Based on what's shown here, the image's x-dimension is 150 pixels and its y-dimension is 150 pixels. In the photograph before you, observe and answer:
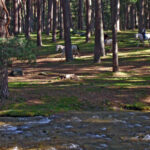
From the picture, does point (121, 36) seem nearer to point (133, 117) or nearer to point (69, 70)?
point (69, 70)

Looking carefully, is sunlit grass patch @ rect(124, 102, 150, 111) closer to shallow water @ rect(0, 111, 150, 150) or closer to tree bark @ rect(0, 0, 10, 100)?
shallow water @ rect(0, 111, 150, 150)

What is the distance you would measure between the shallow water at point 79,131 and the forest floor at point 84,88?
1472mm

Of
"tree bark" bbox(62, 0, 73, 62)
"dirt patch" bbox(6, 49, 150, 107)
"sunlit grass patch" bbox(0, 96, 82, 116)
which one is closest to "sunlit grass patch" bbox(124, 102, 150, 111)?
"dirt patch" bbox(6, 49, 150, 107)

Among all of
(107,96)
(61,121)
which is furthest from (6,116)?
(107,96)

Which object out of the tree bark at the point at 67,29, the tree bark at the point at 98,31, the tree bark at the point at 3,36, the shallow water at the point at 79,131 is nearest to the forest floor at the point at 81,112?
the shallow water at the point at 79,131

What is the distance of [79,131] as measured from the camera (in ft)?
38.4

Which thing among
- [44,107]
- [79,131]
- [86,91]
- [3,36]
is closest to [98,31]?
[86,91]

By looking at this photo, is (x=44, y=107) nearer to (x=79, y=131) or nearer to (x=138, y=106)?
(x=79, y=131)

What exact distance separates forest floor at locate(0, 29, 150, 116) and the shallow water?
1.47 m

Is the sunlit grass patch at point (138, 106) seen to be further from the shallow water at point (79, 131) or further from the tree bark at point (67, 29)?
the tree bark at point (67, 29)

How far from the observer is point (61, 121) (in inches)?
527

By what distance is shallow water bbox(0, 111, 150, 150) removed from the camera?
999cm

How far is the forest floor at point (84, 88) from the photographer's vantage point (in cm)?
1630

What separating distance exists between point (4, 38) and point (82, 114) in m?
5.13
